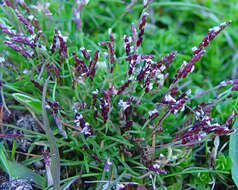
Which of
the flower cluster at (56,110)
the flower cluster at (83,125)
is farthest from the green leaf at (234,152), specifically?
the flower cluster at (56,110)

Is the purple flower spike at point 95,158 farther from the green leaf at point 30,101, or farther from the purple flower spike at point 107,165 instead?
the green leaf at point 30,101

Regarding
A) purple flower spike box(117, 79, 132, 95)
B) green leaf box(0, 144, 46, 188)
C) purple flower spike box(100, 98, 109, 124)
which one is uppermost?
purple flower spike box(117, 79, 132, 95)

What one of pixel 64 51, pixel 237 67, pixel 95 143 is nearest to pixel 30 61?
pixel 64 51

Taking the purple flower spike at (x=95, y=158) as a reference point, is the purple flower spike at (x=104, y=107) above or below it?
above

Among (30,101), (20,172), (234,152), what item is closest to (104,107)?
(30,101)

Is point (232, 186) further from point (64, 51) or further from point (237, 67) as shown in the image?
point (64, 51)

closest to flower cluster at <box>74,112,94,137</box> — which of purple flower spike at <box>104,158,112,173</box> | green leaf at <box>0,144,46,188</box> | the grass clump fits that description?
the grass clump

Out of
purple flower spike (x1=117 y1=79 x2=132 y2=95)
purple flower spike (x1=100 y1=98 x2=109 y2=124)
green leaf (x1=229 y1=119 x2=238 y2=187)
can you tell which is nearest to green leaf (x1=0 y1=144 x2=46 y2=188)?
purple flower spike (x1=100 y1=98 x2=109 y2=124)

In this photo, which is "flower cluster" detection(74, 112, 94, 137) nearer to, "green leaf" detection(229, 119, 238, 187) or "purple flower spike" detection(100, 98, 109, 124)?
"purple flower spike" detection(100, 98, 109, 124)

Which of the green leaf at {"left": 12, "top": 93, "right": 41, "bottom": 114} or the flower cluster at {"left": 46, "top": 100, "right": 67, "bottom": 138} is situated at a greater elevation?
the green leaf at {"left": 12, "top": 93, "right": 41, "bottom": 114}

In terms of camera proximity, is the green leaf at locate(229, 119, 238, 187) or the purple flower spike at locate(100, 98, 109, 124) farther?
the green leaf at locate(229, 119, 238, 187)
